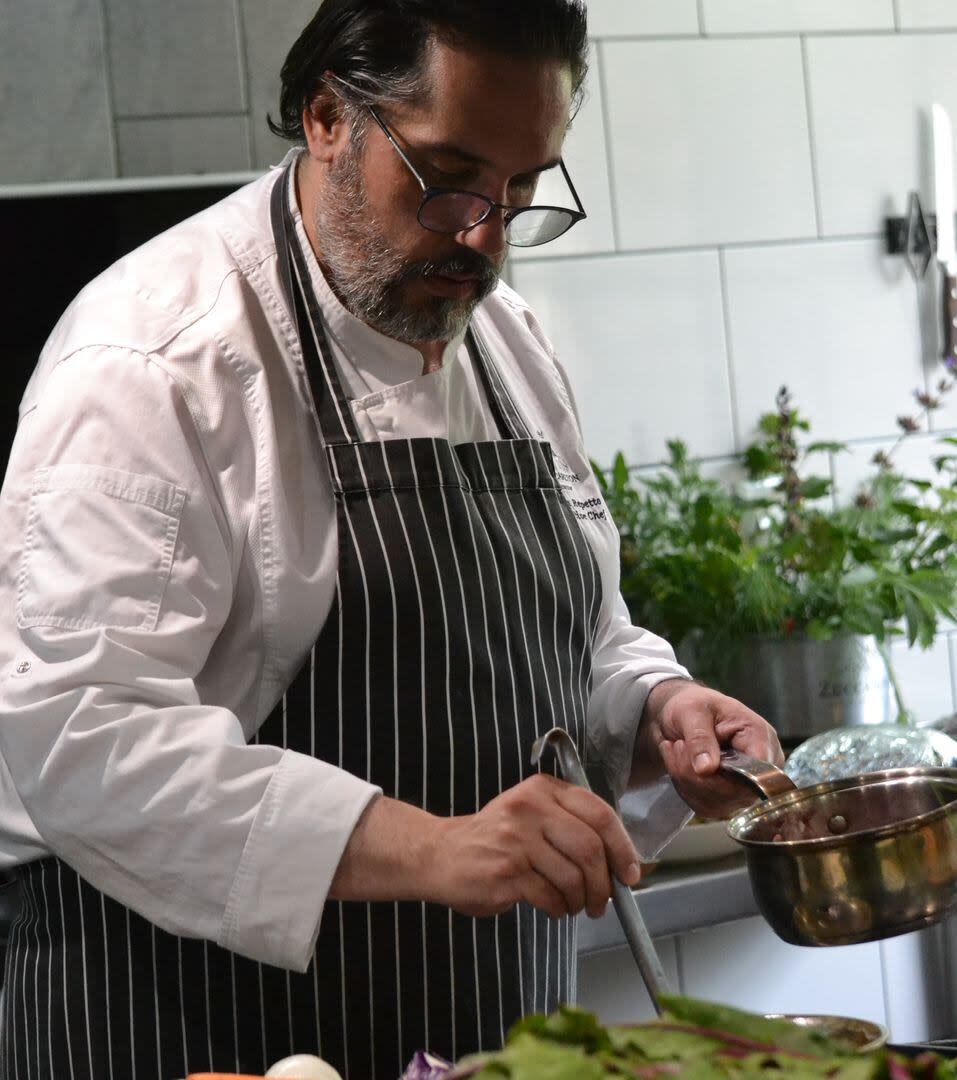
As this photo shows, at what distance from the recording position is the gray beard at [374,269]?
3.76 ft

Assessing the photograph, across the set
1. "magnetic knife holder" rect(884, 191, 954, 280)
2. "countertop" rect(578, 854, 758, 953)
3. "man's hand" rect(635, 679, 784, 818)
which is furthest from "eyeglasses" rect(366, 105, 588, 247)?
"magnetic knife holder" rect(884, 191, 954, 280)

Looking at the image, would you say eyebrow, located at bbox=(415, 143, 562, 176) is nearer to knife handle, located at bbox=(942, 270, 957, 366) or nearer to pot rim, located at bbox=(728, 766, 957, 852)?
pot rim, located at bbox=(728, 766, 957, 852)

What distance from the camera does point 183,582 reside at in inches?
38.0

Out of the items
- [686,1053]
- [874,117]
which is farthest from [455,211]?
[874,117]

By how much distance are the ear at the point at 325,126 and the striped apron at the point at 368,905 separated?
0.25 ft

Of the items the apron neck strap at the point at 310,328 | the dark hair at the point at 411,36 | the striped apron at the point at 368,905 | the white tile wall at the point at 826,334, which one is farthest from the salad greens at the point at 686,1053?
the white tile wall at the point at 826,334

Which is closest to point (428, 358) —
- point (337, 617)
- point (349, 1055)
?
point (337, 617)

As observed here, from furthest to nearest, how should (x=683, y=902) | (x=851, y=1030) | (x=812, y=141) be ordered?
(x=812, y=141), (x=683, y=902), (x=851, y=1030)

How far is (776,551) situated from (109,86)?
1.07m

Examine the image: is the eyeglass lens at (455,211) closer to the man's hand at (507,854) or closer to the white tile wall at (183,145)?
the man's hand at (507,854)

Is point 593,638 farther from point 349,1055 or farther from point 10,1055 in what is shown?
point 10,1055

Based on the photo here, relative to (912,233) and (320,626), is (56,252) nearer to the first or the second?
(320,626)

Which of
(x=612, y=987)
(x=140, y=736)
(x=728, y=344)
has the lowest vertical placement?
(x=612, y=987)

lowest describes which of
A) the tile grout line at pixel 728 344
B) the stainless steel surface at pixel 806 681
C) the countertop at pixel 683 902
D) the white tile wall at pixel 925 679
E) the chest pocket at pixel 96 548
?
the countertop at pixel 683 902
